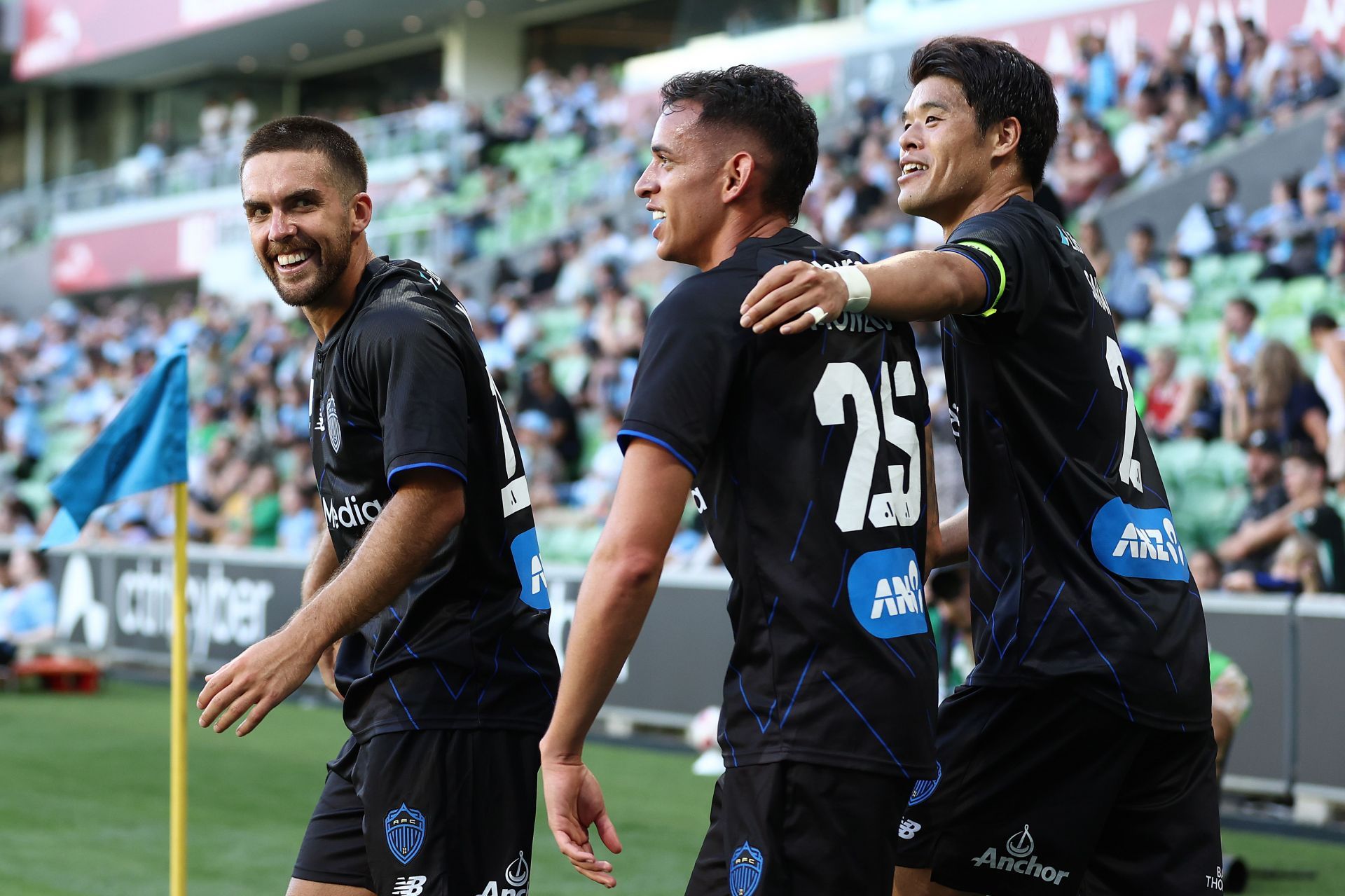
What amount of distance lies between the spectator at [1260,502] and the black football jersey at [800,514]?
7.59 meters

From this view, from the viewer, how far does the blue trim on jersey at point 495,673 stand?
339 cm

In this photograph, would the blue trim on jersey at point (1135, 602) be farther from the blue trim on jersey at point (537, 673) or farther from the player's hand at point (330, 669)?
the player's hand at point (330, 669)

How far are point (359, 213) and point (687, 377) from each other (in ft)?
4.15

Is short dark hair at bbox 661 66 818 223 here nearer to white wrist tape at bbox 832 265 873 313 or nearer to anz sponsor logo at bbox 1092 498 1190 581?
white wrist tape at bbox 832 265 873 313

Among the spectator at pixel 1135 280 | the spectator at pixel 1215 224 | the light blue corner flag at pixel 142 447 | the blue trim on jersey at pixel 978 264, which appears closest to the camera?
the blue trim on jersey at pixel 978 264

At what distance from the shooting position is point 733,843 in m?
2.81

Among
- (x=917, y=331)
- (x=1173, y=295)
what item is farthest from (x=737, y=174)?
(x=1173, y=295)

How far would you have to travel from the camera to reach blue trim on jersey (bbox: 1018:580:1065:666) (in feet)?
10.6

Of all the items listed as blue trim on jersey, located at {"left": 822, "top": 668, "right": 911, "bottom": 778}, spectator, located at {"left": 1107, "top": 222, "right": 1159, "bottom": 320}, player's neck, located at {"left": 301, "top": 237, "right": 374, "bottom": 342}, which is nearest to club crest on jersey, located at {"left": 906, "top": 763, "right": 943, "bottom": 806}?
blue trim on jersey, located at {"left": 822, "top": 668, "right": 911, "bottom": 778}

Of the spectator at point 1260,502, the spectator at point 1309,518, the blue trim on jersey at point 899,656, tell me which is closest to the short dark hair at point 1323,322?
the spectator at point 1260,502

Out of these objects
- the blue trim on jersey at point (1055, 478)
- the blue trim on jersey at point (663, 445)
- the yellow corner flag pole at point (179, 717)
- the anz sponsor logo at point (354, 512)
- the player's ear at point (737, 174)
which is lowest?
the yellow corner flag pole at point (179, 717)

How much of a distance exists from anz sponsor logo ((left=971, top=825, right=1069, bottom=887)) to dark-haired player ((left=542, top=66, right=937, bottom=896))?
1.85ft

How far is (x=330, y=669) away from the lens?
4.07 m

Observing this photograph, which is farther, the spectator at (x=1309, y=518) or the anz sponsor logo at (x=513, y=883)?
the spectator at (x=1309, y=518)
